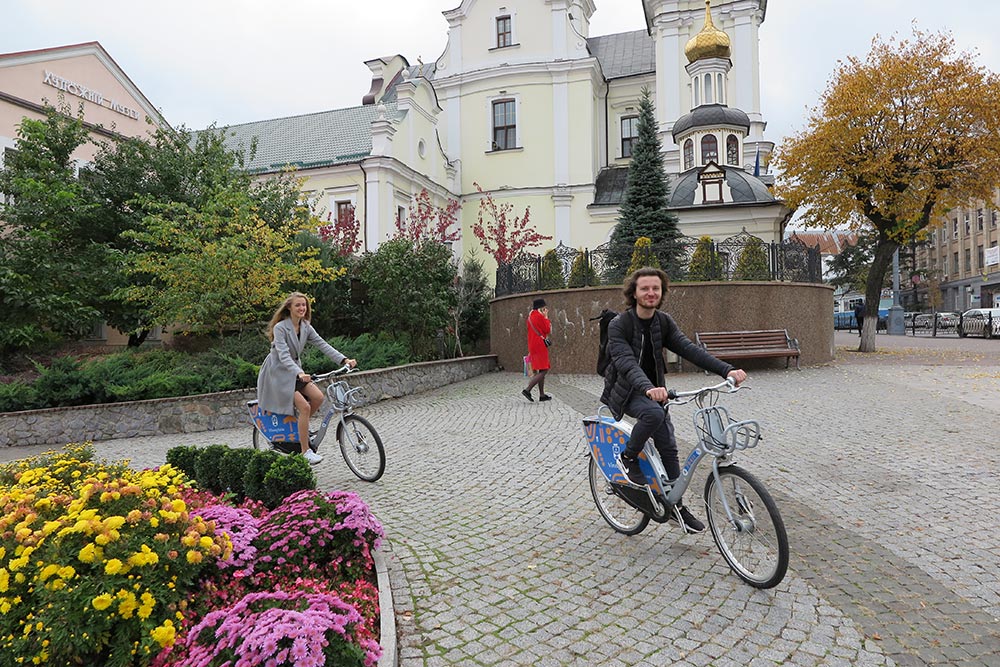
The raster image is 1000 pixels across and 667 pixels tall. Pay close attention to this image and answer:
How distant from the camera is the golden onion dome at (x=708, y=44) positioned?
3164cm

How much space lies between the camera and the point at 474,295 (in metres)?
19.9

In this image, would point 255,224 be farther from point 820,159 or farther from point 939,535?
point 820,159

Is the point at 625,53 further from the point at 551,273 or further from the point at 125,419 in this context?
the point at 125,419

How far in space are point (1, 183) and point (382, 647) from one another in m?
15.6

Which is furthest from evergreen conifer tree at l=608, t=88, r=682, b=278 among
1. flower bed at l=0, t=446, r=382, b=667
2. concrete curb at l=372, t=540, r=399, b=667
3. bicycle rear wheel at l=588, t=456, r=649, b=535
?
flower bed at l=0, t=446, r=382, b=667

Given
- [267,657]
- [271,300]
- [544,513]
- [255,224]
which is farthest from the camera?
[255,224]

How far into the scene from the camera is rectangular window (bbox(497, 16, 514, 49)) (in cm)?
3488

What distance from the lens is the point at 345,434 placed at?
22.1ft

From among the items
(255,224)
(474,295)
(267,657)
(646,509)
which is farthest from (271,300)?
(267,657)

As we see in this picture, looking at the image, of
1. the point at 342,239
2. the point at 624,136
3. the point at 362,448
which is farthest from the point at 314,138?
the point at 362,448

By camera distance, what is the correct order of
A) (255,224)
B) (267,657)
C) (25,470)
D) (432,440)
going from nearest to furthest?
1. (267,657)
2. (25,470)
3. (432,440)
4. (255,224)

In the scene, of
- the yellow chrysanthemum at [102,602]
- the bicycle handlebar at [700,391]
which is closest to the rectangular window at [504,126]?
the bicycle handlebar at [700,391]

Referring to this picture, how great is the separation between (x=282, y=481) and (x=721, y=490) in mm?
3084

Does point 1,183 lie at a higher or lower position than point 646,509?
higher
